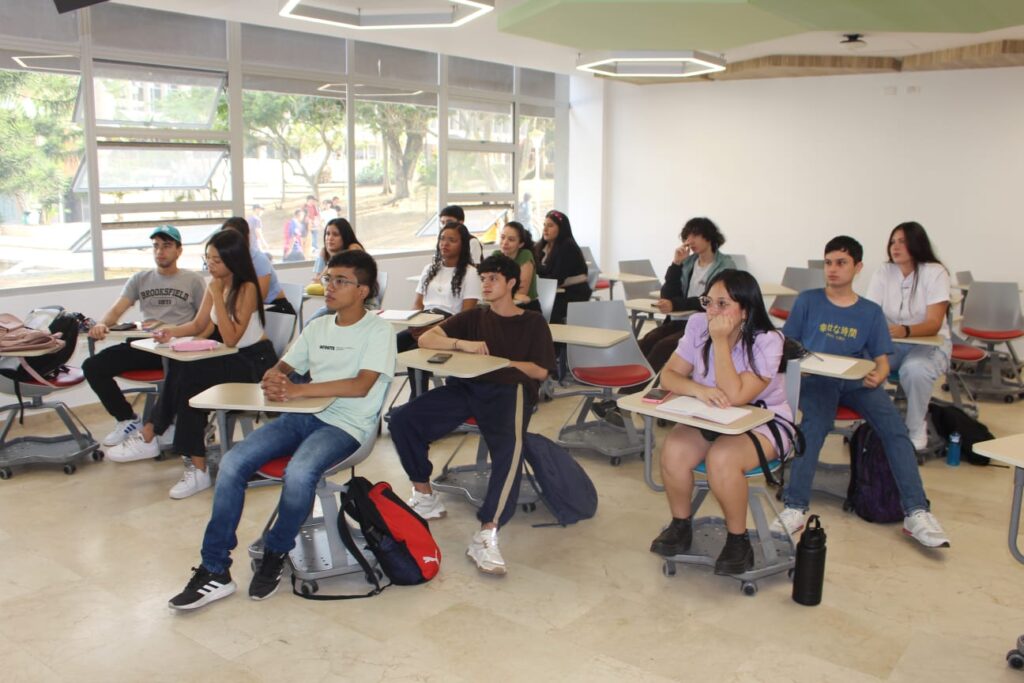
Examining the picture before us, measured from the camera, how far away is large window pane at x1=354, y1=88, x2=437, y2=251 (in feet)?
29.1

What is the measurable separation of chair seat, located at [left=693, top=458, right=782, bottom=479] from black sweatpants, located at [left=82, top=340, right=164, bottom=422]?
3.24 m

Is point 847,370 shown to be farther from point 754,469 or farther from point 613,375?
point 613,375

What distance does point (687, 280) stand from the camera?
6.07 metres

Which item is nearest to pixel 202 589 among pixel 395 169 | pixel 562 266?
pixel 562 266

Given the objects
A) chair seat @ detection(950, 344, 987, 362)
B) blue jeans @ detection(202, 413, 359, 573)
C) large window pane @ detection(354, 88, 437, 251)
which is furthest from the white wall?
blue jeans @ detection(202, 413, 359, 573)

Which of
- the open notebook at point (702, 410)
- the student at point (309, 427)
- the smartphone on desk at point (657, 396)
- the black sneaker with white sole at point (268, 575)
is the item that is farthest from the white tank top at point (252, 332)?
the open notebook at point (702, 410)

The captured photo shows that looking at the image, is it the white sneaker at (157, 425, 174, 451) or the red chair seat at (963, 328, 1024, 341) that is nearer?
the white sneaker at (157, 425, 174, 451)

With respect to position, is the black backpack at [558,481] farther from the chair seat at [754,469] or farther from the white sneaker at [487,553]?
the chair seat at [754,469]

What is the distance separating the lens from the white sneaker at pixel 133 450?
520cm

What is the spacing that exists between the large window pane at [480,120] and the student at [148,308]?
492 cm

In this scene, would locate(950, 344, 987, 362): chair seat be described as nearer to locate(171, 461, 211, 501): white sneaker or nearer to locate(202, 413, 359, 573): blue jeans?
locate(202, 413, 359, 573): blue jeans

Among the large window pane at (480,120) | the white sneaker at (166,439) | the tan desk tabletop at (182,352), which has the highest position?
the large window pane at (480,120)

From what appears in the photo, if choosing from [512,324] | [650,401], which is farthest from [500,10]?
[650,401]

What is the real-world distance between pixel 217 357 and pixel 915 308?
4.07 metres
